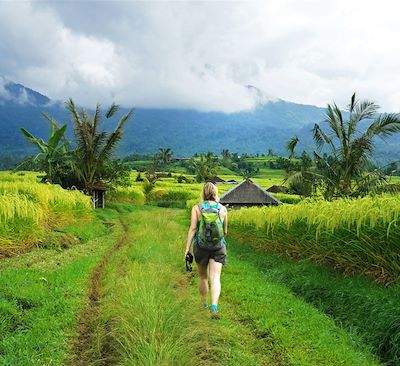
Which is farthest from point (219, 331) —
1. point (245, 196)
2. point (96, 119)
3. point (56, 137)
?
point (245, 196)

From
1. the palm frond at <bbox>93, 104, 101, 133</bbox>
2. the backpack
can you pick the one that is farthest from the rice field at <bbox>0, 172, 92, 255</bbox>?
the palm frond at <bbox>93, 104, 101, 133</bbox>

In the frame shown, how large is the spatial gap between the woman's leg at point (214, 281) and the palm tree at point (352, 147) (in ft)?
42.9

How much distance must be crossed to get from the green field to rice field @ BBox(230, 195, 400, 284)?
23 millimetres

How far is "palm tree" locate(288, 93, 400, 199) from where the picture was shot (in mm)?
17562

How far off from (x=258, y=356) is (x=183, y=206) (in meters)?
41.7

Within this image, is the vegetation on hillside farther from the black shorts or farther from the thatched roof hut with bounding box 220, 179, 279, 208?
the black shorts

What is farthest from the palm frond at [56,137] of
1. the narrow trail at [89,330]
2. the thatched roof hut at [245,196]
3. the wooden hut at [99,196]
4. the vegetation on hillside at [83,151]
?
the narrow trail at [89,330]

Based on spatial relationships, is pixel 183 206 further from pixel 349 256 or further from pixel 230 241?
pixel 349 256

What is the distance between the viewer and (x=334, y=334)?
521cm

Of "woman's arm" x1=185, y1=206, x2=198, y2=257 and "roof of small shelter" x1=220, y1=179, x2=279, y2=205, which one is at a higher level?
"woman's arm" x1=185, y1=206, x2=198, y2=257

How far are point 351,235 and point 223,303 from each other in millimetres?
2471

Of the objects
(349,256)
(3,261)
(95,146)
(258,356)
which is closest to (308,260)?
(349,256)

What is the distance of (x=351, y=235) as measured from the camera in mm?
7137

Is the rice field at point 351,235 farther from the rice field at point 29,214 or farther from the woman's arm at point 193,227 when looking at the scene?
the rice field at point 29,214
